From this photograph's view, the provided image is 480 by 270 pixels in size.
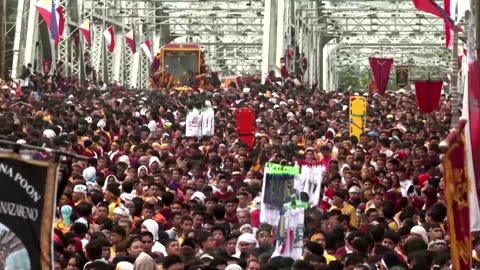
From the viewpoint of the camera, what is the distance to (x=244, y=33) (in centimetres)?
7894

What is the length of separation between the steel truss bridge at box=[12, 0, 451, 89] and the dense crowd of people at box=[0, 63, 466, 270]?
18685 mm

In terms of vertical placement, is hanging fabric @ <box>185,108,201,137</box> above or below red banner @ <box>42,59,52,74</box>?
below

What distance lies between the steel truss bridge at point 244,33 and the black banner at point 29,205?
38.5 m

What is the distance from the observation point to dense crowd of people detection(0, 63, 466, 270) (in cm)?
1301

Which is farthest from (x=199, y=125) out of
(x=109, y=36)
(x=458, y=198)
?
(x=109, y=36)

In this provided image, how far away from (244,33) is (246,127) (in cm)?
5396

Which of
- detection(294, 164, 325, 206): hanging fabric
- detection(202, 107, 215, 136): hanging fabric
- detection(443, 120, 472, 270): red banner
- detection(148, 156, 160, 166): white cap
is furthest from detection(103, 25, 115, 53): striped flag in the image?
detection(443, 120, 472, 270): red banner

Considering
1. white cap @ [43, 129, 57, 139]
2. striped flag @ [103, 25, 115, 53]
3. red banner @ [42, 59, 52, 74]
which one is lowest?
white cap @ [43, 129, 57, 139]

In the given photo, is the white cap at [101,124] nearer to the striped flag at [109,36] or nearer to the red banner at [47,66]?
the red banner at [47,66]

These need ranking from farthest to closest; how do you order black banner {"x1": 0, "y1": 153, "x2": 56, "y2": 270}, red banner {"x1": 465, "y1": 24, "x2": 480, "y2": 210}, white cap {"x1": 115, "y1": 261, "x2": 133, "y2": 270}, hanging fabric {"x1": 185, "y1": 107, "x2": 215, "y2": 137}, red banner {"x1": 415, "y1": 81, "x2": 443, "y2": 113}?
hanging fabric {"x1": 185, "y1": 107, "x2": 215, "y2": 137}
red banner {"x1": 415, "y1": 81, "x2": 443, "y2": 113}
red banner {"x1": 465, "y1": 24, "x2": 480, "y2": 210}
white cap {"x1": 115, "y1": 261, "x2": 133, "y2": 270}
black banner {"x1": 0, "y1": 153, "x2": 56, "y2": 270}

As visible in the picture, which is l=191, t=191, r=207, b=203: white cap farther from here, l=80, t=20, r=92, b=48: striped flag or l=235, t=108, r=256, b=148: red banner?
l=80, t=20, r=92, b=48: striped flag

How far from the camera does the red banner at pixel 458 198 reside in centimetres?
908

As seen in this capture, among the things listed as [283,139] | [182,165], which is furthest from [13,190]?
[283,139]

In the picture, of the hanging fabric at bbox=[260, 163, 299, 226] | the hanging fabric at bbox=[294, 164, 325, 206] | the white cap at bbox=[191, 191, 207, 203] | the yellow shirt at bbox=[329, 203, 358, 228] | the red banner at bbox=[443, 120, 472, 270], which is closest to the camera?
the red banner at bbox=[443, 120, 472, 270]
